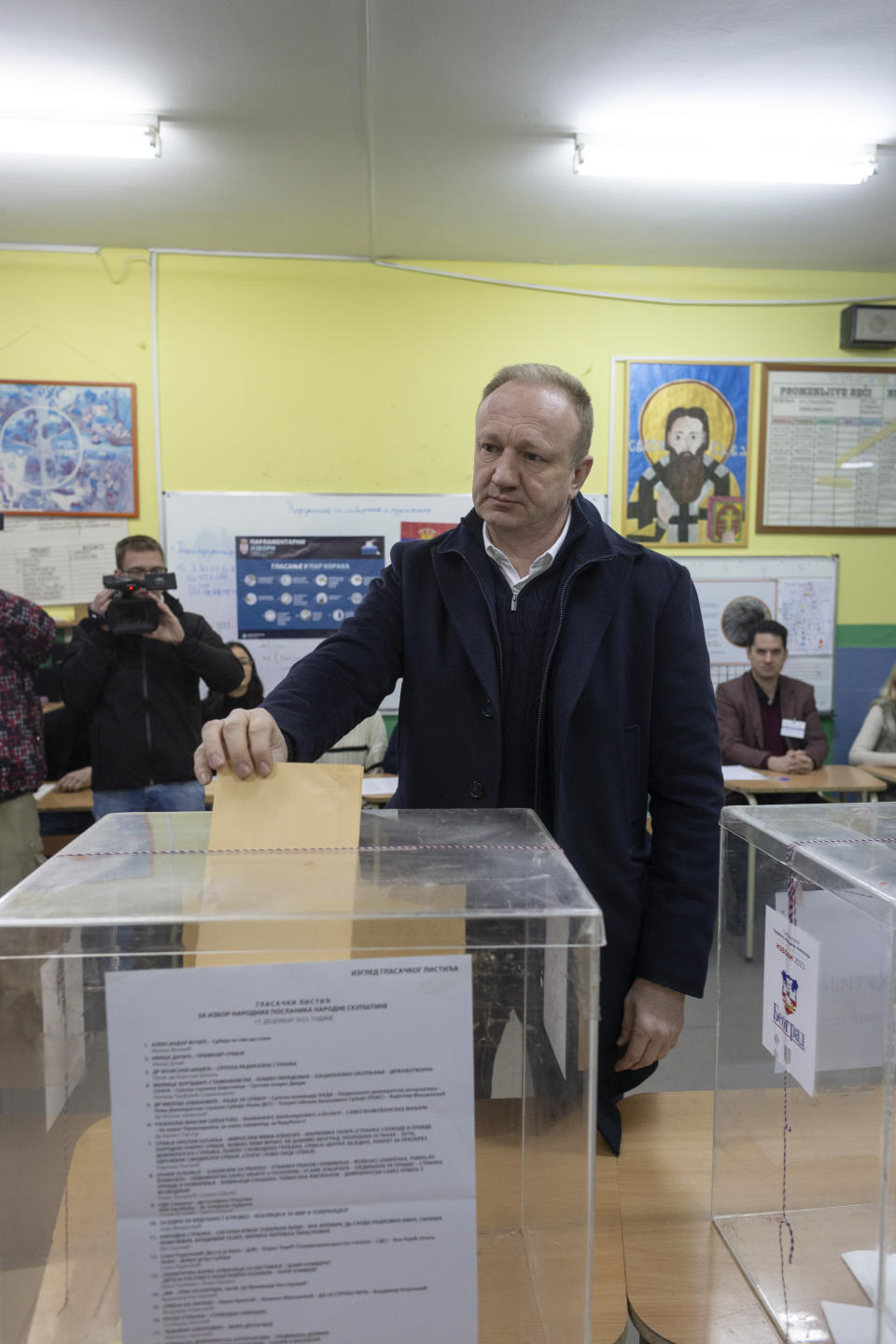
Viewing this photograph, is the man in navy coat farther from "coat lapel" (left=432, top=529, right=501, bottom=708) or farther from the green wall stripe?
the green wall stripe

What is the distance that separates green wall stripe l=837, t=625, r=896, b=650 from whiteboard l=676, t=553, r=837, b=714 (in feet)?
0.18

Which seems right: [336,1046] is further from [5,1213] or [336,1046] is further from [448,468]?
[448,468]

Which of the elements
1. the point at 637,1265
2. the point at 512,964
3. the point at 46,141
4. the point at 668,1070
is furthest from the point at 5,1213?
the point at 46,141

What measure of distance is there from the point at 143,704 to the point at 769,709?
2826mm

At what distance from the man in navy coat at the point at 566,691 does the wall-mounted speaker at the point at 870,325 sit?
3.83m

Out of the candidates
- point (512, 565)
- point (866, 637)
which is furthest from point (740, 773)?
point (512, 565)

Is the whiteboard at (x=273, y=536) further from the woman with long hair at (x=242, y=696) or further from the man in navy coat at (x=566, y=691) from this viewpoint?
the man in navy coat at (x=566, y=691)

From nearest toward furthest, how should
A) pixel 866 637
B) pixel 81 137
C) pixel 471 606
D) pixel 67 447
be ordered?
pixel 471 606 < pixel 81 137 < pixel 67 447 < pixel 866 637

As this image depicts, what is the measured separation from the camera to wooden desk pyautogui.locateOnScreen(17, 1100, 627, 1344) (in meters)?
0.57

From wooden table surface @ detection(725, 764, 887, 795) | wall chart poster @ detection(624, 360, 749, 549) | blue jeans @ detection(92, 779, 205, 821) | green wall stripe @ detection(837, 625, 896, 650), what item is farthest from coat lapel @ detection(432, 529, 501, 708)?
green wall stripe @ detection(837, 625, 896, 650)

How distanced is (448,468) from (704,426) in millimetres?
1293

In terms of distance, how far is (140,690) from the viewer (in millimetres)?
3254

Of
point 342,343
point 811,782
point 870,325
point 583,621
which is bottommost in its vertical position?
point 811,782

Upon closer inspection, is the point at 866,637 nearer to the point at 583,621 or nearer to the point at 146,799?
the point at 146,799
